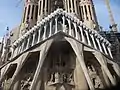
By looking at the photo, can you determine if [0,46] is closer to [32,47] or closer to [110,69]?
[32,47]

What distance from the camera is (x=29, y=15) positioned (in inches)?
811

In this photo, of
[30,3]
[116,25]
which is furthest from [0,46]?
[116,25]

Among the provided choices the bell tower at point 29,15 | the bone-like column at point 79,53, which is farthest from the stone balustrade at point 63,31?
the bell tower at point 29,15

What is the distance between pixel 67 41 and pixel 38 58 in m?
2.28

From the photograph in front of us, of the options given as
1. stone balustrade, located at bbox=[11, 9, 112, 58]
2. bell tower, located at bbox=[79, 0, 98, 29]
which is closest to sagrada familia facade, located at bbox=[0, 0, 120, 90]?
stone balustrade, located at bbox=[11, 9, 112, 58]

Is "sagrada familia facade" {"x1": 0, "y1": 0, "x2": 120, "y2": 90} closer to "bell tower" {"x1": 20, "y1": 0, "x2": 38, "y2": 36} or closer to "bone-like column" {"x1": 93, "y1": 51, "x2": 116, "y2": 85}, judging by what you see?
"bone-like column" {"x1": 93, "y1": 51, "x2": 116, "y2": 85}

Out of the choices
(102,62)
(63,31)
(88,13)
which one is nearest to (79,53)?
(102,62)

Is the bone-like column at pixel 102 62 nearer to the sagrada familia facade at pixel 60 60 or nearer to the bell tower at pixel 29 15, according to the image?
the sagrada familia facade at pixel 60 60

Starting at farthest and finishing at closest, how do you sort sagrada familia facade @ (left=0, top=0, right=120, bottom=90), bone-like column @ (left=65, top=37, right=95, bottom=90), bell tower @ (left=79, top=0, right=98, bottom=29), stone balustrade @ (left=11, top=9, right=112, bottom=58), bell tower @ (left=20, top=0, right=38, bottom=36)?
bell tower @ (left=79, top=0, right=98, bottom=29)
bell tower @ (left=20, top=0, right=38, bottom=36)
stone balustrade @ (left=11, top=9, right=112, bottom=58)
sagrada familia facade @ (left=0, top=0, right=120, bottom=90)
bone-like column @ (left=65, top=37, right=95, bottom=90)

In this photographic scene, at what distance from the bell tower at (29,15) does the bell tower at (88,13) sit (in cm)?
475

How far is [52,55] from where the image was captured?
47.8 feet

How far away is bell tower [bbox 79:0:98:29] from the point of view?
63.0 feet

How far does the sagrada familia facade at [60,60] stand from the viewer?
42.2 ft

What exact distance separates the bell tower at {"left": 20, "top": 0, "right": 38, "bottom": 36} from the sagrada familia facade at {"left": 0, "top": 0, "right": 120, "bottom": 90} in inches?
137
